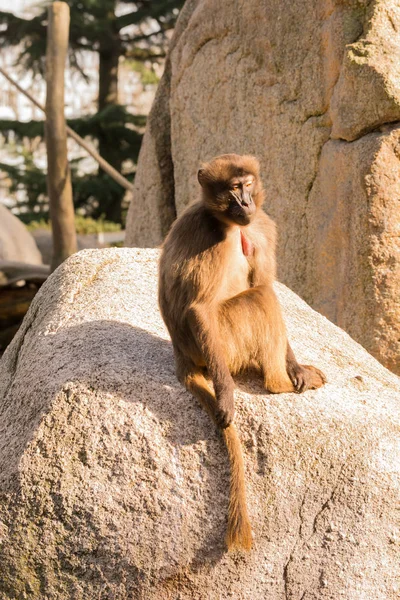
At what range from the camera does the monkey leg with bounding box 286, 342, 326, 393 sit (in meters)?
3.58

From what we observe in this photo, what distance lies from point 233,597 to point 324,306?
291 cm

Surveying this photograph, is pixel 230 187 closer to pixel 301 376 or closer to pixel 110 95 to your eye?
pixel 301 376

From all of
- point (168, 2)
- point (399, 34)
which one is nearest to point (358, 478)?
point (399, 34)

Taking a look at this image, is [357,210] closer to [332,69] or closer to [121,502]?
[332,69]

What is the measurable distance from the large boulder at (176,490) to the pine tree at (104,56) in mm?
12155

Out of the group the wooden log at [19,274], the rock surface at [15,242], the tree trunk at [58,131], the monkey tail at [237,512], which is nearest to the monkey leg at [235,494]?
the monkey tail at [237,512]

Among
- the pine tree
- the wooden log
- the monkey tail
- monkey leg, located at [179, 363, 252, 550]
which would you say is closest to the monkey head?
monkey leg, located at [179, 363, 252, 550]

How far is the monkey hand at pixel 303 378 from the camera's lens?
3.57 meters

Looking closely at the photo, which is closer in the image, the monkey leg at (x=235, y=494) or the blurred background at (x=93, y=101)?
the monkey leg at (x=235, y=494)

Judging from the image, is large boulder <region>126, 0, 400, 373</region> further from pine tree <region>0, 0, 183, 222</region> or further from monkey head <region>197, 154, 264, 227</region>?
pine tree <region>0, 0, 183, 222</region>

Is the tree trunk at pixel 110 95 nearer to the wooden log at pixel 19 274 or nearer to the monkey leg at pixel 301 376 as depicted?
the wooden log at pixel 19 274

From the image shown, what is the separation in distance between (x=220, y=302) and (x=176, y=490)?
780 mm

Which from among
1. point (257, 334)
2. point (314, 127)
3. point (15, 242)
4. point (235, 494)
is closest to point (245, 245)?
point (257, 334)

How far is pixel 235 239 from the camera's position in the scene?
361 centimetres
